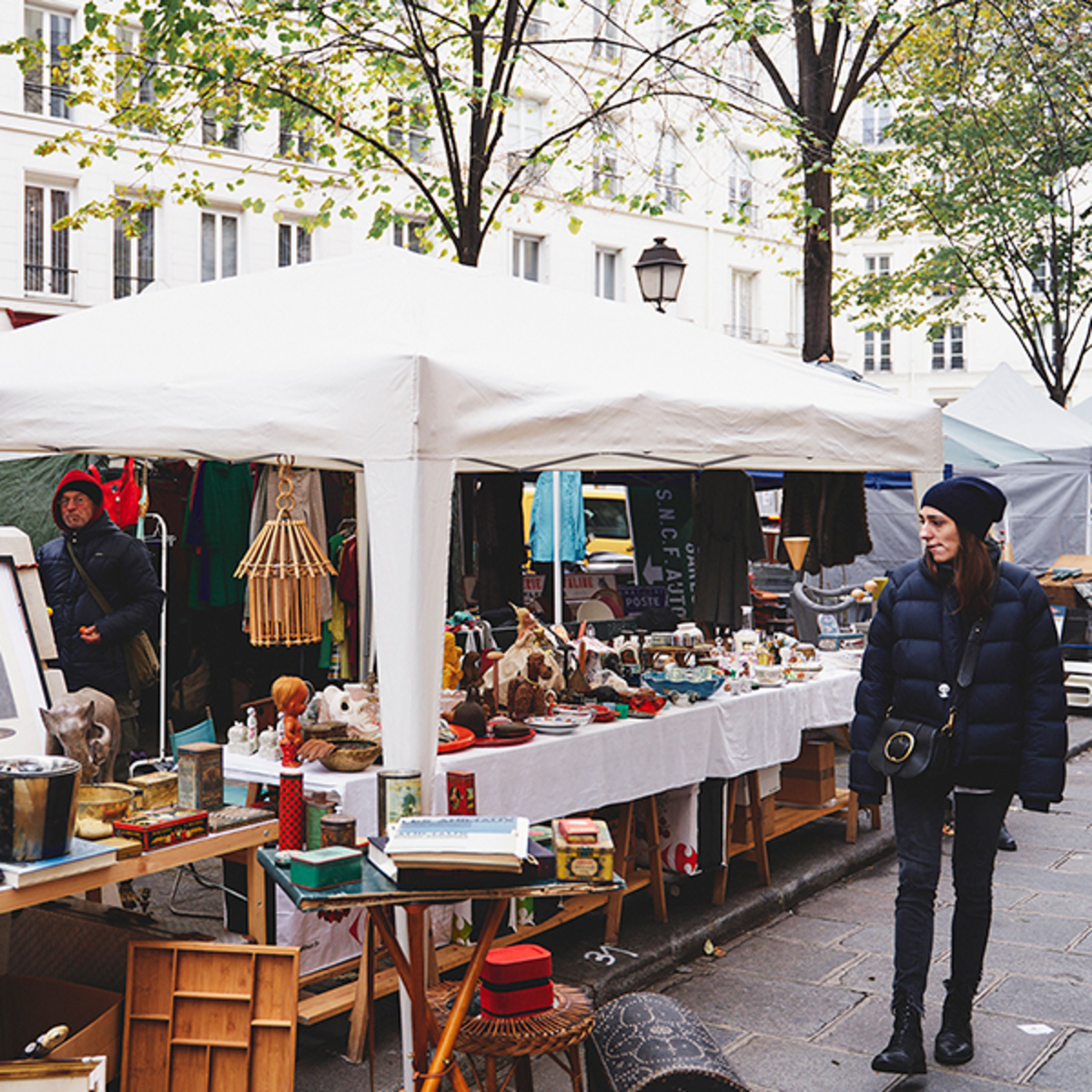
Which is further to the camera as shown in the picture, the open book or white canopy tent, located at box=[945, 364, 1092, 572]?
white canopy tent, located at box=[945, 364, 1092, 572]

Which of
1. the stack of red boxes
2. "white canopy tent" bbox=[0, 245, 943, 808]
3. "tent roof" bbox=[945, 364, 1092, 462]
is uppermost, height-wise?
"tent roof" bbox=[945, 364, 1092, 462]

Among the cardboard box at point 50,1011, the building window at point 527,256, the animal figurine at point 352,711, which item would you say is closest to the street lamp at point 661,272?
the animal figurine at point 352,711

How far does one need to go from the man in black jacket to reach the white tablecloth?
1.53m

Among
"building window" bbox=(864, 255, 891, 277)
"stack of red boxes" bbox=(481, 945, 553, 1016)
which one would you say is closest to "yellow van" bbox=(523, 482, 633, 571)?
"stack of red boxes" bbox=(481, 945, 553, 1016)

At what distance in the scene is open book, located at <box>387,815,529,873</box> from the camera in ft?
9.48

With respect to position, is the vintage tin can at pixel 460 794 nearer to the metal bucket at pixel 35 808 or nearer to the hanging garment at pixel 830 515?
the metal bucket at pixel 35 808

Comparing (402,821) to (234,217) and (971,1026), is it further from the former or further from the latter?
(234,217)

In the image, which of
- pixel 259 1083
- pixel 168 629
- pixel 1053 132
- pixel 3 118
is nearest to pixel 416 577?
pixel 259 1083

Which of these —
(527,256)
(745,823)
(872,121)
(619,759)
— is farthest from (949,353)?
(619,759)

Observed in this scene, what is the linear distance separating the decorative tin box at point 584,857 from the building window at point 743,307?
27.4 metres

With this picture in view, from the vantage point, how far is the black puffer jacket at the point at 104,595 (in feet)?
19.1

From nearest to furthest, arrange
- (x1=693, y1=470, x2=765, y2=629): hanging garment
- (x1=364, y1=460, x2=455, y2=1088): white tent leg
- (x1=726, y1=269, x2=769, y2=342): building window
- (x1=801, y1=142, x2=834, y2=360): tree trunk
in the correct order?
(x1=364, y1=460, x2=455, y2=1088): white tent leg
(x1=693, y1=470, x2=765, y2=629): hanging garment
(x1=801, y1=142, x2=834, y2=360): tree trunk
(x1=726, y1=269, x2=769, y2=342): building window

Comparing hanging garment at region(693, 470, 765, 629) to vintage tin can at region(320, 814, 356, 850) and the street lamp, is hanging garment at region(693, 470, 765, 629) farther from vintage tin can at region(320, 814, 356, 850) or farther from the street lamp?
vintage tin can at region(320, 814, 356, 850)

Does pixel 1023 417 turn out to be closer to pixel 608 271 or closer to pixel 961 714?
pixel 961 714
